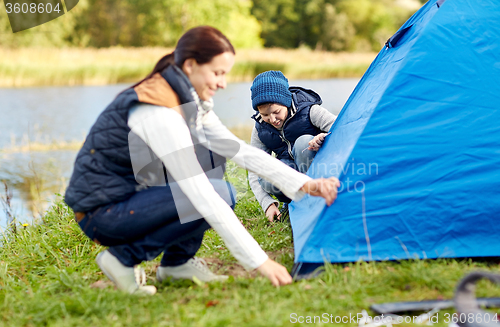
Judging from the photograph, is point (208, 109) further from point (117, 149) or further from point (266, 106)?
point (266, 106)

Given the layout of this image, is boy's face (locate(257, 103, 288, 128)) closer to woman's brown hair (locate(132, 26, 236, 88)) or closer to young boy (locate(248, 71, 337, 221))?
young boy (locate(248, 71, 337, 221))

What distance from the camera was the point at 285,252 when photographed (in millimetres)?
2406

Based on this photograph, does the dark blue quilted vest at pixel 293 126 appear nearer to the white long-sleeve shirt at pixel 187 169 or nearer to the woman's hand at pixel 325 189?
the woman's hand at pixel 325 189

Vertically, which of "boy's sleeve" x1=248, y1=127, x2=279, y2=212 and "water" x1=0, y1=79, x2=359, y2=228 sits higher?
"boy's sleeve" x1=248, y1=127, x2=279, y2=212

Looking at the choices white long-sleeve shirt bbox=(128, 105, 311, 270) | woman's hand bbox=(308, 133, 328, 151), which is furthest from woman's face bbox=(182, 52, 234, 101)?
woman's hand bbox=(308, 133, 328, 151)

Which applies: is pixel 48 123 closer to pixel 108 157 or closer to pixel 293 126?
pixel 293 126

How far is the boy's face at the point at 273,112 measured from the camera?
108 inches

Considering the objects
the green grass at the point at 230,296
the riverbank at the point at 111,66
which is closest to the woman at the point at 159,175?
the green grass at the point at 230,296

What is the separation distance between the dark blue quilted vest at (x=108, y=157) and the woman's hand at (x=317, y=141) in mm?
1043

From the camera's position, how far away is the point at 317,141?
2684mm

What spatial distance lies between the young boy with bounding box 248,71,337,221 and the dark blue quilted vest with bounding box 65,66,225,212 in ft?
3.12

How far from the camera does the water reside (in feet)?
15.6

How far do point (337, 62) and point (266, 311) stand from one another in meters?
16.6

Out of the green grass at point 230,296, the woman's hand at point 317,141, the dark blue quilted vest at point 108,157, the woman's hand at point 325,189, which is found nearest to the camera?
the green grass at point 230,296
